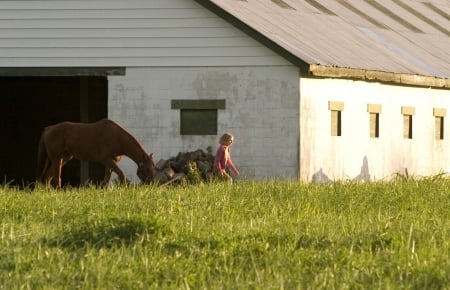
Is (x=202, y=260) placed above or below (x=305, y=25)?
below

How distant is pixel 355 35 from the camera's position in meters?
32.7

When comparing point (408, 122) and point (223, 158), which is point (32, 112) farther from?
point (223, 158)

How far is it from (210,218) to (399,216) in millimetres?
2620

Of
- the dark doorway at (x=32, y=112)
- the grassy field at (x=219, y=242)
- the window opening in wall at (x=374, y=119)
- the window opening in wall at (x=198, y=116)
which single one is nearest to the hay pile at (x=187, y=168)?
the window opening in wall at (x=198, y=116)

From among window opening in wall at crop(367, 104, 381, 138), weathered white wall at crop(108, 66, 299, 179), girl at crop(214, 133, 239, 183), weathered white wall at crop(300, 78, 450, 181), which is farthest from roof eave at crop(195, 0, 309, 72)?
window opening in wall at crop(367, 104, 381, 138)

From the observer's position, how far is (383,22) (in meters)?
36.0

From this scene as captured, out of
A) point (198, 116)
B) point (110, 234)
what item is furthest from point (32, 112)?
point (110, 234)

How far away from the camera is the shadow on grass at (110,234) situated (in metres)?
14.3

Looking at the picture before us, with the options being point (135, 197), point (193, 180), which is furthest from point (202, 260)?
point (193, 180)

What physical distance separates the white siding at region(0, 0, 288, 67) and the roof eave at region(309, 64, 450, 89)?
2.51 feet

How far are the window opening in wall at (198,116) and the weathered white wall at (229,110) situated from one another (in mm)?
99

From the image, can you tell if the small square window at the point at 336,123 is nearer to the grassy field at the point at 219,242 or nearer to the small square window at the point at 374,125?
the small square window at the point at 374,125

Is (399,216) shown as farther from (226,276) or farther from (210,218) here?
(226,276)

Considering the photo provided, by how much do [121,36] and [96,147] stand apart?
3094 millimetres
